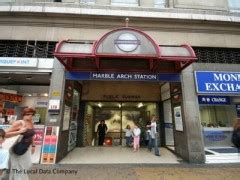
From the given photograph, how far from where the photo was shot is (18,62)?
24.6 ft

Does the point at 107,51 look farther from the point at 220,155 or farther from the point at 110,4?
the point at 220,155

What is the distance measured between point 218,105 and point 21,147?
816 centimetres

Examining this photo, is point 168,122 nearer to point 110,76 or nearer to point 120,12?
point 110,76

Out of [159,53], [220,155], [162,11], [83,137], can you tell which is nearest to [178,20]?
[162,11]

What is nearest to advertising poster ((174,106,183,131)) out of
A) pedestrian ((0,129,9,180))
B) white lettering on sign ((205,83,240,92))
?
white lettering on sign ((205,83,240,92))

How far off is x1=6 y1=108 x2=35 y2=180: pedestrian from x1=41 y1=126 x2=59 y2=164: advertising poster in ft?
9.99

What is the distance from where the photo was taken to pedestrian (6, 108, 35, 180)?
3.58m

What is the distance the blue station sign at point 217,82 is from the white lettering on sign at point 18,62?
713cm

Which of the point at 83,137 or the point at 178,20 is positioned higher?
the point at 178,20

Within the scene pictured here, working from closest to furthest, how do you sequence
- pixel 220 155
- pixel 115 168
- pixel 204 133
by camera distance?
pixel 115 168, pixel 220 155, pixel 204 133

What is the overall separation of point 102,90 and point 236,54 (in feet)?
24.3

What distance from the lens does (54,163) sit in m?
6.66

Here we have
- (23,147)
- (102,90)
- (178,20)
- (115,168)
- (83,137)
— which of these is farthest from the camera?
(102,90)

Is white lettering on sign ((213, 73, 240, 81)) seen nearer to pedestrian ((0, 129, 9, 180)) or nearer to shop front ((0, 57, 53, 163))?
shop front ((0, 57, 53, 163))
